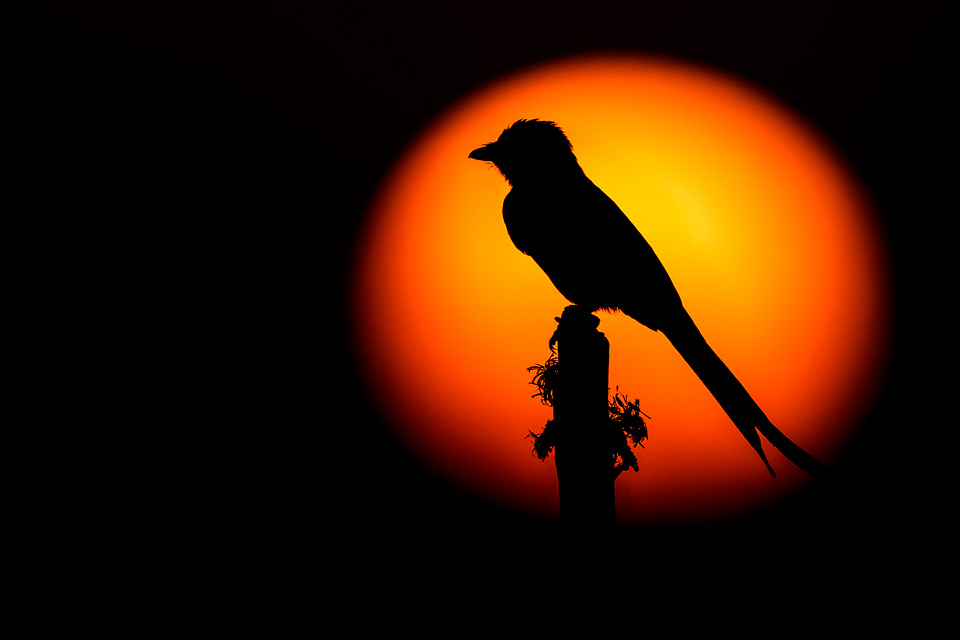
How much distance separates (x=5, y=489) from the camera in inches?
249

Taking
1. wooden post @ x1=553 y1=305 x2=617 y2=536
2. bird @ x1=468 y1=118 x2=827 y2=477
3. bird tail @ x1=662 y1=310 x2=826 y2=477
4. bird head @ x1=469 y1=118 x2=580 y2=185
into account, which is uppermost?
bird head @ x1=469 y1=118 x2=580 y2=185

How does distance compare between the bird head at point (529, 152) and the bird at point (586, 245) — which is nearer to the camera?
the bird at point (586, 245)

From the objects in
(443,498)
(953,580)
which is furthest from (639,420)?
(953,580)

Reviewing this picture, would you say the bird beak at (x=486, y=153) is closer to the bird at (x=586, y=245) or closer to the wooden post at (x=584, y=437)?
the bird at (x=586, y=245)

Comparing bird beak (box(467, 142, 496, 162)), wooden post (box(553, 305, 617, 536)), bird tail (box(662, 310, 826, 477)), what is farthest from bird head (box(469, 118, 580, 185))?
wooden post (box(553, 305, 617, 536))

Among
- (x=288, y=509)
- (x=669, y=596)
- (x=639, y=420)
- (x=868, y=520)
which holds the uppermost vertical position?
(x=868, y=520)

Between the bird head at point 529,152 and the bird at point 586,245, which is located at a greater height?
the bird head at point 529,152

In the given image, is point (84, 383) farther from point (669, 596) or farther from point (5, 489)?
point (669, 596)

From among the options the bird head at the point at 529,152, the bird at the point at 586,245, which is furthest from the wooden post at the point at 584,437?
the bird head at the point at 529,152

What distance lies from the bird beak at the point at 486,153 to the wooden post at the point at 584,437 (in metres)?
2.20

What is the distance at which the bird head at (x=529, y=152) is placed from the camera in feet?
12.6

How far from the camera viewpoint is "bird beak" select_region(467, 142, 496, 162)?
4.03 meters

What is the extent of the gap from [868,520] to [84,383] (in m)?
8.90

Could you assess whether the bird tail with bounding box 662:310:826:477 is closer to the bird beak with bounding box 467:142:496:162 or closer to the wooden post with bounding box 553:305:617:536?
the wooden post with bounding box 553:305:617:536
